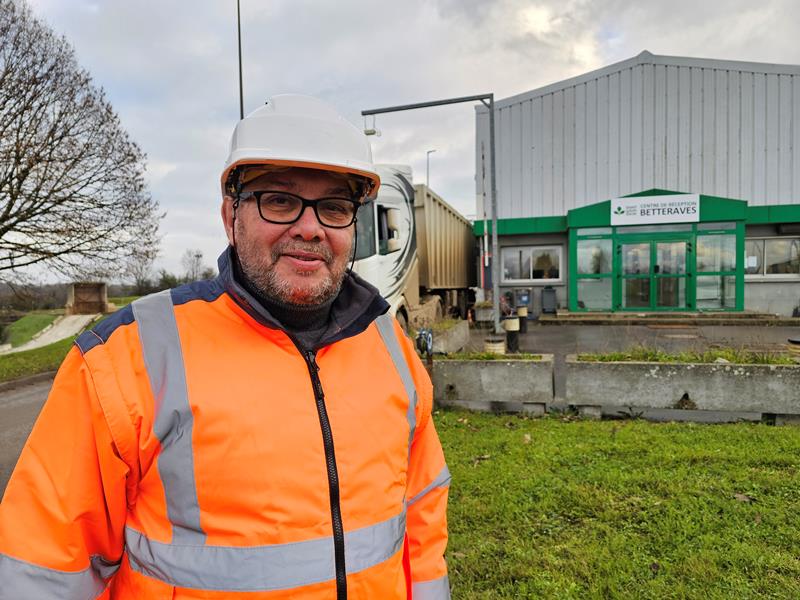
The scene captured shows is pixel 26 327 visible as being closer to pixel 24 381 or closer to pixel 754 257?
pixel 24 381

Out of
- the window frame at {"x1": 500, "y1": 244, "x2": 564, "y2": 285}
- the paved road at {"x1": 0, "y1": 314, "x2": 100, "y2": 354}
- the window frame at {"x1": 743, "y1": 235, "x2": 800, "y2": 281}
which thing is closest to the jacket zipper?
the window frame at {"x1": 500, "y1": 244, "x2": 564, "y2": 285}

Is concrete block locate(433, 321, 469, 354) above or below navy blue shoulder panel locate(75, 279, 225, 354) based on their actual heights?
below

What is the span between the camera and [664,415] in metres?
6.28

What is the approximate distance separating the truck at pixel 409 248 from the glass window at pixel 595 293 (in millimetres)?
5042

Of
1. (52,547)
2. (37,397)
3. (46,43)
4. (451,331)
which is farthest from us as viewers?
(46,43)

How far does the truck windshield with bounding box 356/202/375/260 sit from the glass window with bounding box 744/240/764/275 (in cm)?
1688

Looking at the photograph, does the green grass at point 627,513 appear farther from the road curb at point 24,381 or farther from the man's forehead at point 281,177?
the road curb at point 24,381

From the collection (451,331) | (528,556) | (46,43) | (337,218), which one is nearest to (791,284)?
(451,331)

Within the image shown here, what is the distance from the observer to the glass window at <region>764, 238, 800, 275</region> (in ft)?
65.2

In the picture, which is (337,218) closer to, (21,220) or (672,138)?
(21,220)

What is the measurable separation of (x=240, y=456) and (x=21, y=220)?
15.0 m

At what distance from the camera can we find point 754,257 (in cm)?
2012

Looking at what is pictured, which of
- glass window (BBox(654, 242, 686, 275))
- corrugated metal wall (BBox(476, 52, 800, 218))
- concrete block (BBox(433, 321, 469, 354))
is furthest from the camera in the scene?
corrugated metal wall (BBox(476, 52, 800, 218))

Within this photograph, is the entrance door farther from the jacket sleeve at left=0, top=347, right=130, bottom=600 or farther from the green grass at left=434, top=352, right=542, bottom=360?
the jacket sleeve at left=0, top=347, right=130, bottom=600
